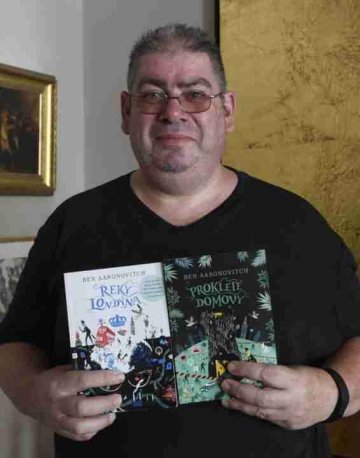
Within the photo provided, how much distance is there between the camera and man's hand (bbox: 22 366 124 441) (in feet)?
3.10

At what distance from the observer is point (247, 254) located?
1.00 m

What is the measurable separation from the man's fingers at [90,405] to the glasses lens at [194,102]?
1.64 feet

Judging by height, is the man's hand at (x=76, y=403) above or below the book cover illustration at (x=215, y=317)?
below

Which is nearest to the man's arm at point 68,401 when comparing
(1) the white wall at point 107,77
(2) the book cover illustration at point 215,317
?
(2) the book cover illustration at point 215,317

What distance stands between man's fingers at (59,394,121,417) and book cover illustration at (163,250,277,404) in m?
0.11

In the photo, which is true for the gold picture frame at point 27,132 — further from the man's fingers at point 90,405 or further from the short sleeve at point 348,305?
the short sleeve at point 348,305

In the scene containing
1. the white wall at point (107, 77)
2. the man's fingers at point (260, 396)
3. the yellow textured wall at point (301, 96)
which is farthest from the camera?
the white wall at point (107, 77)

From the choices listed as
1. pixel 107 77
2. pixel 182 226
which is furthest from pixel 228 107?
pixel 107 77

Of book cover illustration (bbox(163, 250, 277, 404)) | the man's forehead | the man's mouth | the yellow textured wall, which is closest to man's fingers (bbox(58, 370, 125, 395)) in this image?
book cover illustration (bbox(163, 250, 277, 404))

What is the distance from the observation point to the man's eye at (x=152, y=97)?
1.06 metres

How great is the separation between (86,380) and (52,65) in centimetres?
151

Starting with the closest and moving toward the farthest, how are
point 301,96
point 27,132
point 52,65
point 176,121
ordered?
point 176,121
point 301,96
point 27,132
point 52,65

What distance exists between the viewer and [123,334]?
97 cm

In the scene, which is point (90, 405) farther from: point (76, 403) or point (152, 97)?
point (152, 97)
